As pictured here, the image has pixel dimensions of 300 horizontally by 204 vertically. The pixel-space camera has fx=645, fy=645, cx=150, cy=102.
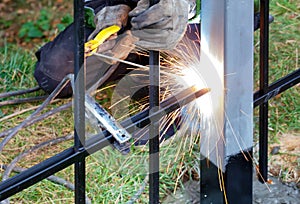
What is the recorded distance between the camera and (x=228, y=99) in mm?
1706

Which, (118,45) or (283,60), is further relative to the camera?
(283,60)

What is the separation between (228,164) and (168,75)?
367 mm

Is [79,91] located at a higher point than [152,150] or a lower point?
higher

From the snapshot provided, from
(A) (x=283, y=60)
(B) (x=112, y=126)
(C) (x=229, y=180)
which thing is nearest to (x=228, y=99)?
(C) (x=229, y=180)

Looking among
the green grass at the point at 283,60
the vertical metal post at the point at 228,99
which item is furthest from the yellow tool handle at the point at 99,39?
the green grass at the point at 283,60

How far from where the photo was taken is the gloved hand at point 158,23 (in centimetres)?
150

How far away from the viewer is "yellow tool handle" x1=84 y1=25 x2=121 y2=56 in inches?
63.5

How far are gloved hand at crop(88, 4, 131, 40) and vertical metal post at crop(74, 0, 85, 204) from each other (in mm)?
279

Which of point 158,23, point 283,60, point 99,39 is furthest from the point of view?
point 283,60

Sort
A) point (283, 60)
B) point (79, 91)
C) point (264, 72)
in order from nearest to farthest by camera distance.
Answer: point (79, 91), point (264, 72), point (283, 60)

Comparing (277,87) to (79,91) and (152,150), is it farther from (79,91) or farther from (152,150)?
(79,91)

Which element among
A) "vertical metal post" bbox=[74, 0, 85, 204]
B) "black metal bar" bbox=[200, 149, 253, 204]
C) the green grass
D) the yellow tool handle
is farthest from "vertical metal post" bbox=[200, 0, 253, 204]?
the green grass

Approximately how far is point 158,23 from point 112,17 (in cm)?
19

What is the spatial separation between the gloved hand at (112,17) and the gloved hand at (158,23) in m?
0.11
